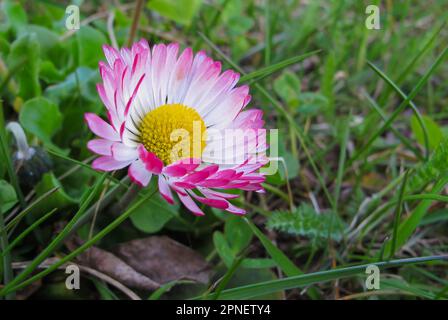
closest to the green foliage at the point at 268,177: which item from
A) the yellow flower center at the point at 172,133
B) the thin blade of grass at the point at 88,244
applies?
the thin blade of grass at the point at 88,244

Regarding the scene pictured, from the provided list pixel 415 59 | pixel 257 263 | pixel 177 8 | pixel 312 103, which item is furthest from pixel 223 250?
pixel 177 8

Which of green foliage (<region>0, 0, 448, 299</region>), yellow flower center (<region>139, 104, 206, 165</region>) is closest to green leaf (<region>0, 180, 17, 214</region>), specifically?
green foliage (<region>0, 0, 448, 299</region>)

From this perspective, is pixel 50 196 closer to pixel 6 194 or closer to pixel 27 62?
pixel 6 194

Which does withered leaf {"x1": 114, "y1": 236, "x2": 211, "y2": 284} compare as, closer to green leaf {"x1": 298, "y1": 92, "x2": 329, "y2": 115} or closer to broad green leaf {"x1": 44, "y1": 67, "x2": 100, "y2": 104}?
→ broad green leaf {"x1": 44, "y1": 67, "x2": 100, "y2": 104}

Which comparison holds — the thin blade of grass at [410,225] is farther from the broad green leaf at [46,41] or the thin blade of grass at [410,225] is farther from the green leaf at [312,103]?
the broad green leaf at [46,41]

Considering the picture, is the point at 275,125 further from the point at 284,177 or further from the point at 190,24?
the point at 190,24

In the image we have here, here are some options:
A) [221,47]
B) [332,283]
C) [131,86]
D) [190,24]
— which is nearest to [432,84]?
[221,47]
